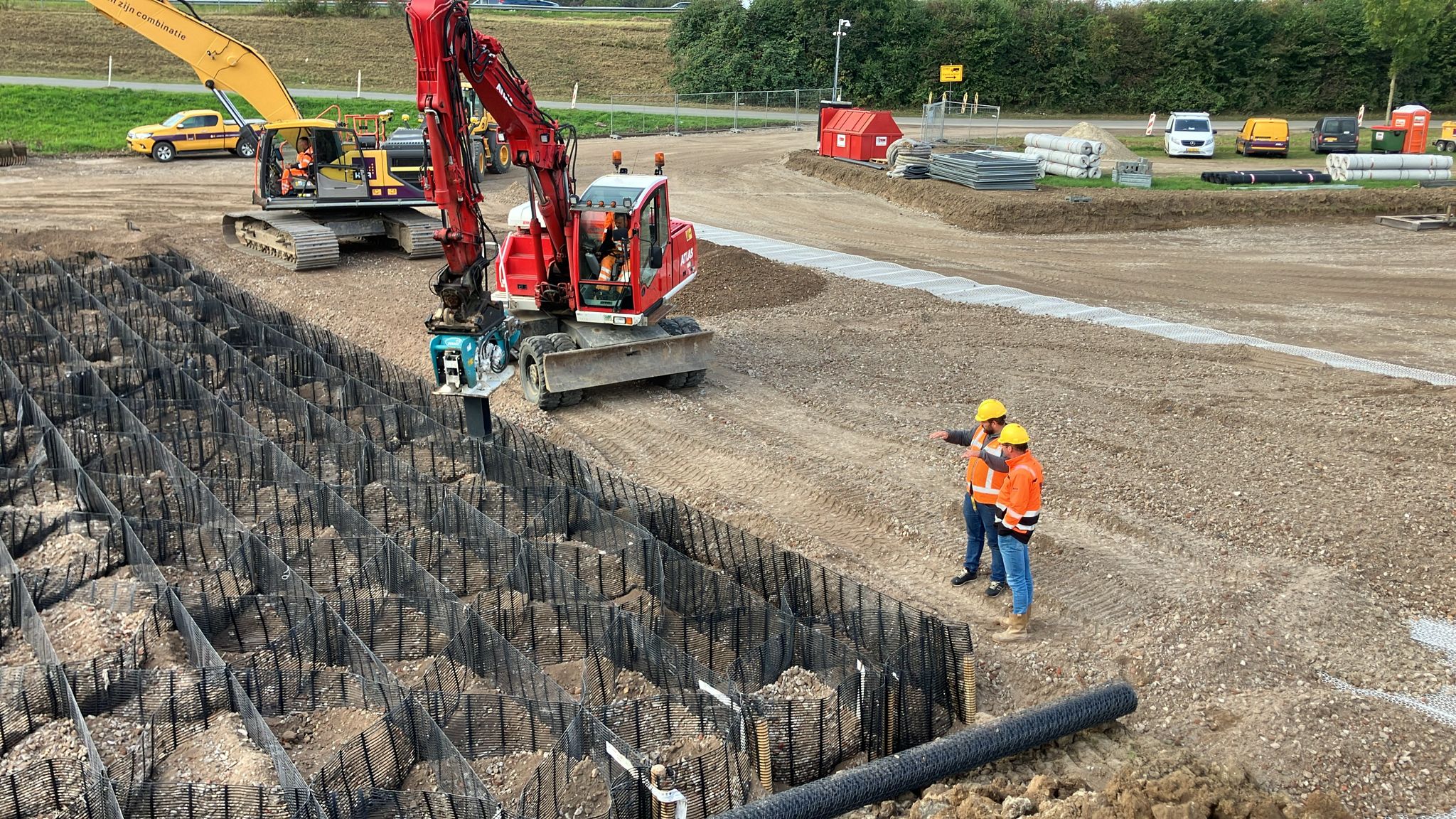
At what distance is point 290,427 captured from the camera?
11.8 meters

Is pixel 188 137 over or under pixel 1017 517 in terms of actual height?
over

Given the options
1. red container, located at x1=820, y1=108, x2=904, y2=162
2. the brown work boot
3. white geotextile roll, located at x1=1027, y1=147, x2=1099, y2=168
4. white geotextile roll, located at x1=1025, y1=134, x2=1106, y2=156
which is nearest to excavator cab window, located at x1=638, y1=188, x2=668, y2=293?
the brown work boot

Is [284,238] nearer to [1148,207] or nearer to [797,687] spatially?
[797,687]

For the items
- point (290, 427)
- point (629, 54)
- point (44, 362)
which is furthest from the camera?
point (629, 54)

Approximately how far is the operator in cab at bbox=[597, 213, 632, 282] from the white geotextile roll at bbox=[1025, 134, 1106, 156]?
62.6 feet

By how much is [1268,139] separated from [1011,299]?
20268 millimetres

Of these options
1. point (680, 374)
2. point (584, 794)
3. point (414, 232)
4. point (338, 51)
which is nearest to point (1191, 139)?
point (414, 232)

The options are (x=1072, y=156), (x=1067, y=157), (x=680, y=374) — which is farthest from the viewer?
(x=1067, y=157)

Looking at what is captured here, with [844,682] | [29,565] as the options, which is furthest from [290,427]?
[844,682]

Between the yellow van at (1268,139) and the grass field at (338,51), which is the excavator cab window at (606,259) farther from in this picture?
the grass field at (338,51)

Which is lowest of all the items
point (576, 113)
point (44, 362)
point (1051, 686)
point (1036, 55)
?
point (1051, 686)

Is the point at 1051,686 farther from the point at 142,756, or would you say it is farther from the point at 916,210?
the point at 916,210

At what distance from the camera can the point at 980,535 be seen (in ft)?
28.6

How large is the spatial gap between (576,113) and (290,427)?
104ft
